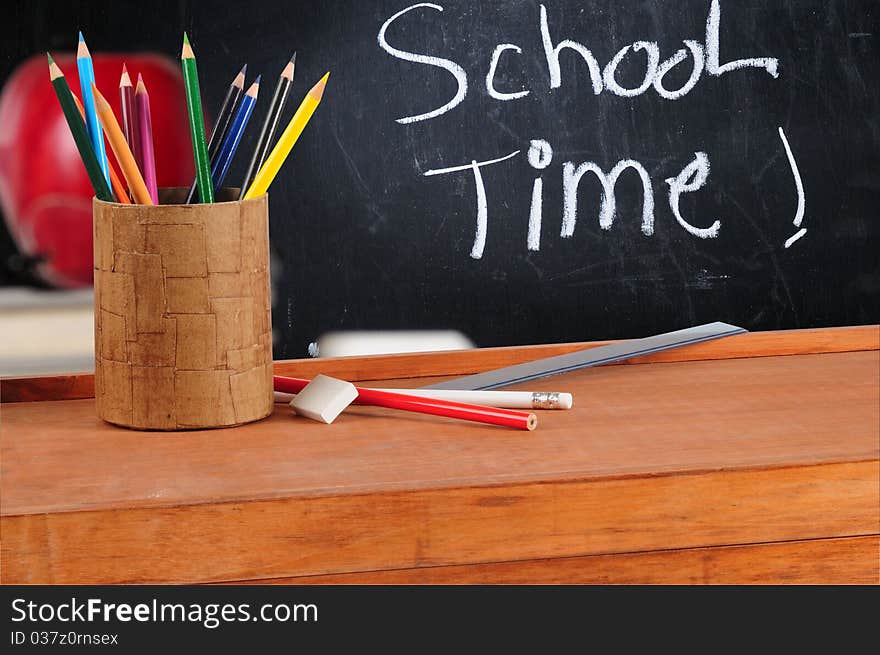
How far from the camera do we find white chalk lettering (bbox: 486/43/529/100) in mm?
983

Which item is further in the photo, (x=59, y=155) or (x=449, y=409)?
(x=59, y=155)

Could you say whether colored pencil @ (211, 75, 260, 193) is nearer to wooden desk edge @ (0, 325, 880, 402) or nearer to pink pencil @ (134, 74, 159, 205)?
pink pencil @ (134, 74, 159, 205)

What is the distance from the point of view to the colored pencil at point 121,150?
753 millimetres

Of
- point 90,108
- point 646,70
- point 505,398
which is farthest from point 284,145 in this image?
point 646,70

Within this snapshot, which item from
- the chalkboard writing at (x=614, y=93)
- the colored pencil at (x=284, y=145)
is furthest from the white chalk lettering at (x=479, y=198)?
the colored pencil at (x=284, y=145)

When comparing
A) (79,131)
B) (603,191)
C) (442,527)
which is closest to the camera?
(442,527)

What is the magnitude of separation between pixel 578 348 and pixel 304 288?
0.80 ft

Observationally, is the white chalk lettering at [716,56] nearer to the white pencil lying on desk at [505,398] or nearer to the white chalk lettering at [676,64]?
the white chalk lettering at [676,64]

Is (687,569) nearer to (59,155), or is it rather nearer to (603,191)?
(603,191)

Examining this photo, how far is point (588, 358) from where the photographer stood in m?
0.96

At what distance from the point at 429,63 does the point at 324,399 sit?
32 centimetres
